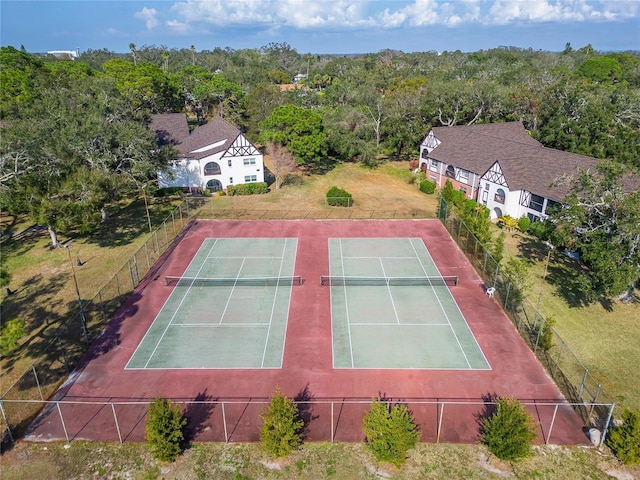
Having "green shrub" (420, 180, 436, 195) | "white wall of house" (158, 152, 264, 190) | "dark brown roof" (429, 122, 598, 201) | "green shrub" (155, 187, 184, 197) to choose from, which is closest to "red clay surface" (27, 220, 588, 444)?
"dark brown roof" (429, 122, 598, 201)

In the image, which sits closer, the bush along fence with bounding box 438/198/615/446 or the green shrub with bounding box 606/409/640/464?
the green shrub with bounding box 606/409/640/464

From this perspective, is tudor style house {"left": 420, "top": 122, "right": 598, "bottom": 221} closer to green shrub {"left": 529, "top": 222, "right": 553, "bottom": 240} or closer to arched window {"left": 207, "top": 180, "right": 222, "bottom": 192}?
green shrub {"left": 529, "top": 222, "right": 553, "bottom": 240}

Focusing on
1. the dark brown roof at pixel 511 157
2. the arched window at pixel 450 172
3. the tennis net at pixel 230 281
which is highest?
the dark brown roof at pixel 511 157

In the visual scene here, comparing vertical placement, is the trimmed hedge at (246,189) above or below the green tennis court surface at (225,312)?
above

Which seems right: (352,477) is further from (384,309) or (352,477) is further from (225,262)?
(225,262)

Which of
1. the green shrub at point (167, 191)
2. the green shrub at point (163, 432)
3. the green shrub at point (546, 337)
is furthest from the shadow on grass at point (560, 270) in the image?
the green shrub at point (167, 191)

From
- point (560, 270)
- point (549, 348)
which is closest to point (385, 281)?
point (549, 348)

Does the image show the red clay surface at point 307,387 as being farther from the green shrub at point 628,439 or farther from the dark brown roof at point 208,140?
the dark brown roof at point 208,140
